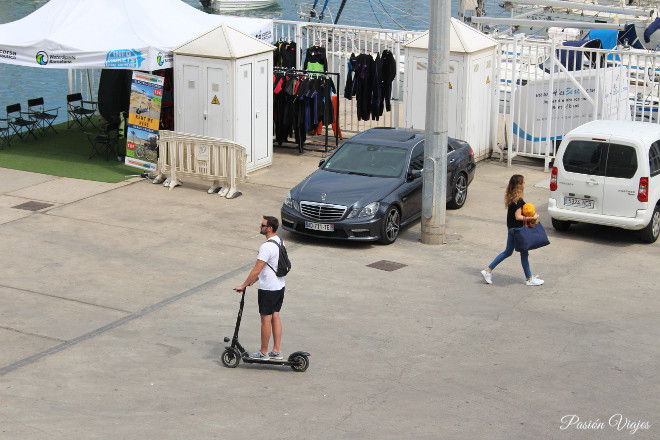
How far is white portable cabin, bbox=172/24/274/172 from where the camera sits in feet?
60.4

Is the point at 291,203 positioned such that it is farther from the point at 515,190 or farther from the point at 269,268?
the point at 269,268

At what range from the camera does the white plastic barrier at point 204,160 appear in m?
17.6

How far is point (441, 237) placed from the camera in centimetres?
1551

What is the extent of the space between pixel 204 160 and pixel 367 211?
4147 millimetres

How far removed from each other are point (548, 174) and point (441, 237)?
5.22 meters

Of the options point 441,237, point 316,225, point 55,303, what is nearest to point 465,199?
point 441,237

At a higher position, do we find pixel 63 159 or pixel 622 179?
pixel 622 179

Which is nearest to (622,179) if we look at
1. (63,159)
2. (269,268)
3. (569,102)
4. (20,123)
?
(569,102)

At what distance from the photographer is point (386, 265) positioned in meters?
14.4

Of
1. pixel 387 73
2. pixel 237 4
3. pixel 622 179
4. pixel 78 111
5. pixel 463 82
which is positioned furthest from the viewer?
pixel 237 4

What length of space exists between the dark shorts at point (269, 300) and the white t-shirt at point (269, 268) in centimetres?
4

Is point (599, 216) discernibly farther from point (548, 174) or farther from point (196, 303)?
point (196, 303)

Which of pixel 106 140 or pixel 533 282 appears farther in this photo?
pixel 106 140

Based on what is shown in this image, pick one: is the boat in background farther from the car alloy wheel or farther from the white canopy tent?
the car alloy wheel
